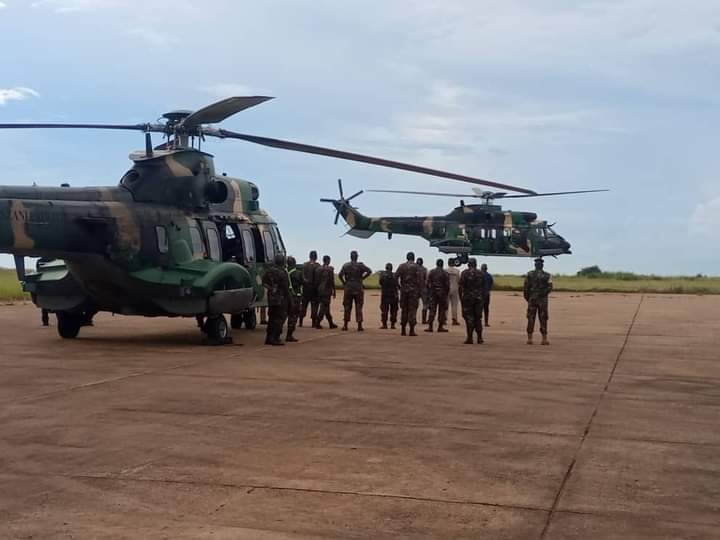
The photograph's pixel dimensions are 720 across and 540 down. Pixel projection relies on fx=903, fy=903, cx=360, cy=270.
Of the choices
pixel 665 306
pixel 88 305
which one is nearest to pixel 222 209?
pixel 88 305

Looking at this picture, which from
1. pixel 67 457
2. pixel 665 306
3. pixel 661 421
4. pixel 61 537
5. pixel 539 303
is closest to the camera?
pixel 61 537

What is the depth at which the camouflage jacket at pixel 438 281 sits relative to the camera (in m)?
18.0

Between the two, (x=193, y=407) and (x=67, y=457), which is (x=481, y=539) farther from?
(x=193, y=407)

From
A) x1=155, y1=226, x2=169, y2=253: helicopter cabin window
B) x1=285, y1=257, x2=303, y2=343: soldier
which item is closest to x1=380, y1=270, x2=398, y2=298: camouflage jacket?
x1=285, y1=257, x2=303, y2=343: soldier

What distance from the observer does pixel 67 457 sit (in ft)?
20.0

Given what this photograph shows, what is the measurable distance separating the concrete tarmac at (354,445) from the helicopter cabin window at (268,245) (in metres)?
3.69

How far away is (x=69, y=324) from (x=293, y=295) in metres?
Answer: 3.71

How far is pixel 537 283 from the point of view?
1537 centimetres

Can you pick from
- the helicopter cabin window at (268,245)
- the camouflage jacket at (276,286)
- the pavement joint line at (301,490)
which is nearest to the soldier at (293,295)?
the camouflage jacket at (276,286)

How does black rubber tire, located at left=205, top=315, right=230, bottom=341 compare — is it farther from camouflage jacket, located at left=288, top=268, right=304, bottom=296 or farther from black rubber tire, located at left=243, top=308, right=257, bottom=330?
black rubber tire, located at left=243, top=308, right=257, bottom=330

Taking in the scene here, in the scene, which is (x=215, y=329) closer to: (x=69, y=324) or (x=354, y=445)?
(x=69, y=324)

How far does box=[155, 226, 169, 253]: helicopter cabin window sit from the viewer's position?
13.7 m

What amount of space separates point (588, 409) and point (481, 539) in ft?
14.4

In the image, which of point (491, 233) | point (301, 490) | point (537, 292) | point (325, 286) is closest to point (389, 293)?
point (325, 286)
